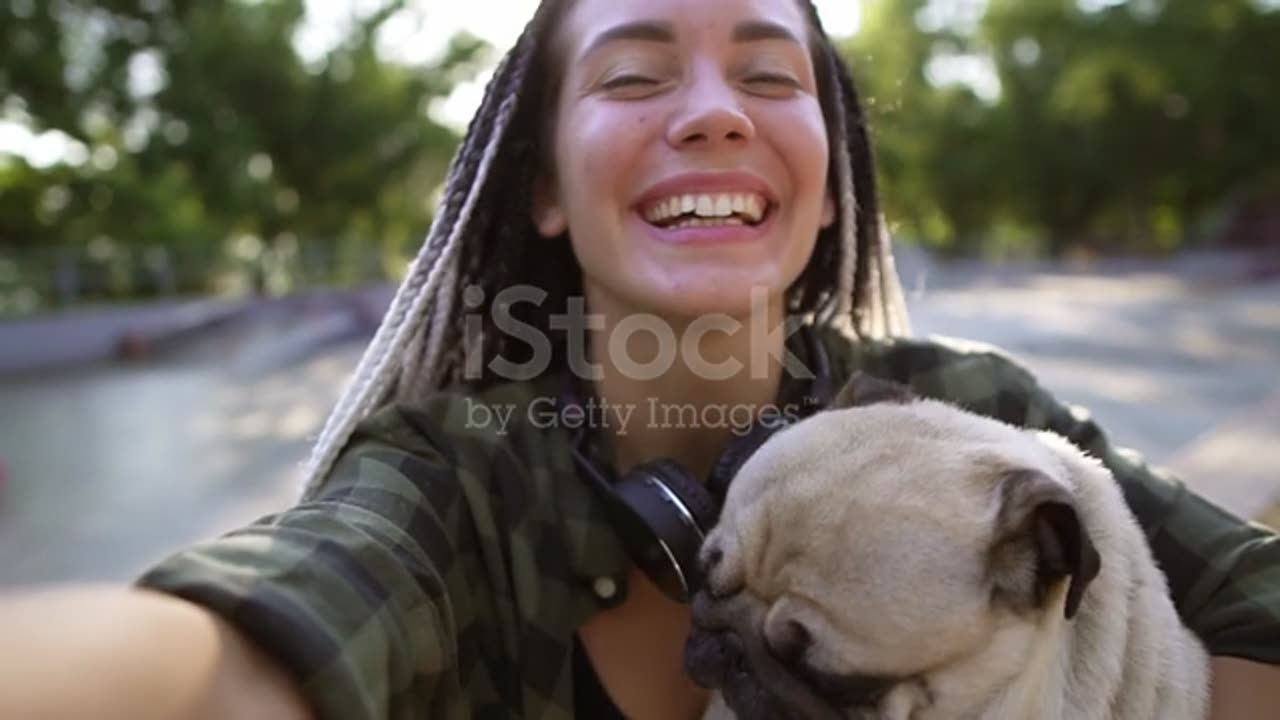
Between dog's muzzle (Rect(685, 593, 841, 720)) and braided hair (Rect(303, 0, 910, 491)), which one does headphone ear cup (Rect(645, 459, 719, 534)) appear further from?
braided hair (Rect(303, 0, 910, 491))

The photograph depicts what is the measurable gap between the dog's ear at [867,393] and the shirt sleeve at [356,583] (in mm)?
514

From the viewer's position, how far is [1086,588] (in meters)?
1.24

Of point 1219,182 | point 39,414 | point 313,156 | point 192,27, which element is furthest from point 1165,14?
point 39,414

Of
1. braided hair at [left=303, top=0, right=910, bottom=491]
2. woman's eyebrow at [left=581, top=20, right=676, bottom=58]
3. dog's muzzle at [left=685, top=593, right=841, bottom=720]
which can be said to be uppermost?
woman's eyebrow at [left=581, top=20, right=676, bottom=58]

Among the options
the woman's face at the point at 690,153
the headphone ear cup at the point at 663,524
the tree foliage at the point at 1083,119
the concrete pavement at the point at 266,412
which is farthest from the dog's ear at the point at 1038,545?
the tree foliage at the point at 1083,119

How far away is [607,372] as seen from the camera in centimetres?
166

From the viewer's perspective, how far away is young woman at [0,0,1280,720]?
4.14ft

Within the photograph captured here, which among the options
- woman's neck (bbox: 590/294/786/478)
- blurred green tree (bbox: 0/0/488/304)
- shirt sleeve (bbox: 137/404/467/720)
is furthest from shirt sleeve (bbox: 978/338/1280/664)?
blurred green tree (bbox: 0/0/488/304)

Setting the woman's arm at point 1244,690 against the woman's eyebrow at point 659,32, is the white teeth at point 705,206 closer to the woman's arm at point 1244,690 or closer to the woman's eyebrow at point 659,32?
the woman's eyebrow at point 659,32

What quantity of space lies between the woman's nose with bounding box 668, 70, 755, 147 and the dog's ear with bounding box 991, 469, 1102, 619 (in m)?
0.59

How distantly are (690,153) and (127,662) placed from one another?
38.8 inches

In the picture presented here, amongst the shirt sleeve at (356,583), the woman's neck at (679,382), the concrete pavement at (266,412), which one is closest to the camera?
the shirt sleeve at (356,583)

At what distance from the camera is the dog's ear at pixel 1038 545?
1.18 meters

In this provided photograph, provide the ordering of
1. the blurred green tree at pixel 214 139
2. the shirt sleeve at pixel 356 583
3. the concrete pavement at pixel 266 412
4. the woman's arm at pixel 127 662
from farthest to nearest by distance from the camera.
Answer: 1. the blurred green tree at pixel 214 139
2. the concrete pavement at pixel 266 412
3. the shirt sleeve at pixel 356 583
4. the woman's arm at pixel 127 662
